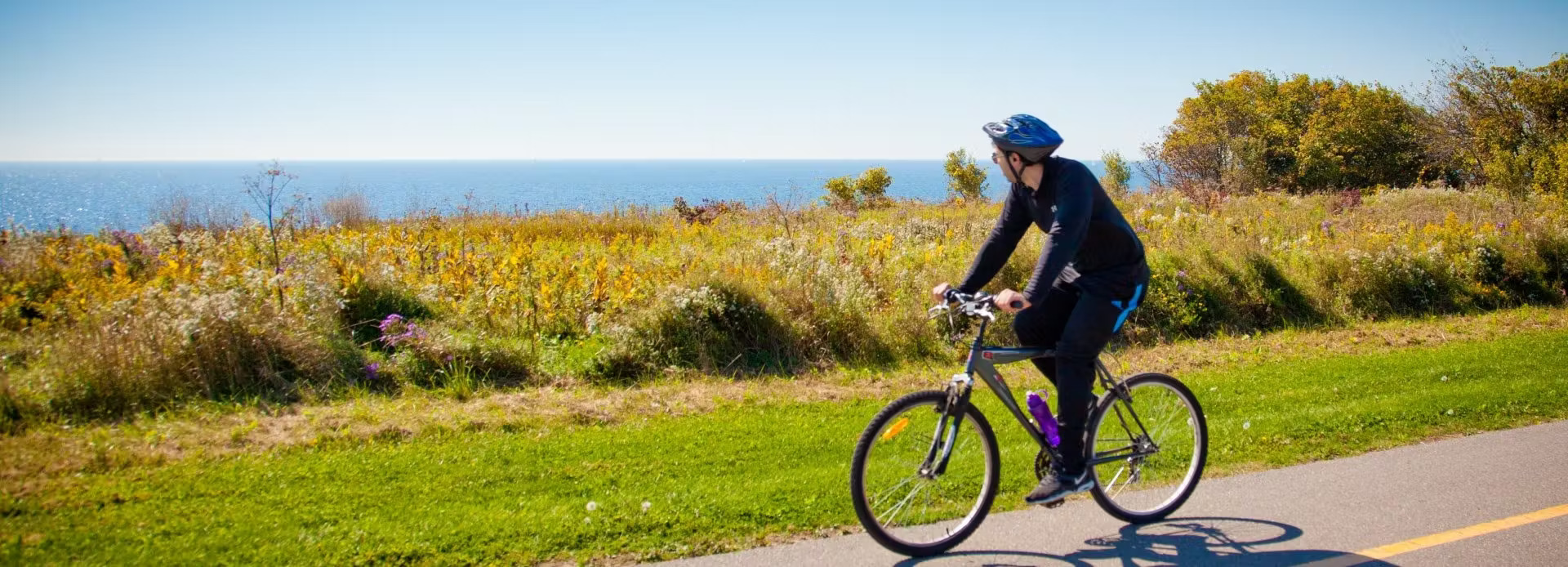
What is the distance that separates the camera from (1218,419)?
6.62 m

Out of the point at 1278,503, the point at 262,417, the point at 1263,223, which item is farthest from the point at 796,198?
the point at 1278,503

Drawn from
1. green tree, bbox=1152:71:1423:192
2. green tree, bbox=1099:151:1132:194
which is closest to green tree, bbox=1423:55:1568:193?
green tree, bbox=1152:71:1423:192

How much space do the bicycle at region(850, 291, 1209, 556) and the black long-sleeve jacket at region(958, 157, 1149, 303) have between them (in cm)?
26

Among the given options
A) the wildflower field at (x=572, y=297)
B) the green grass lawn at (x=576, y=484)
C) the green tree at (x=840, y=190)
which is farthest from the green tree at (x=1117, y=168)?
the green grass lawn at (x=576, y=484)

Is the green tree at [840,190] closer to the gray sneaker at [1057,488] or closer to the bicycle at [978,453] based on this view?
the bicycle at [978,453]

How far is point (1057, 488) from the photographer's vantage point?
429cm

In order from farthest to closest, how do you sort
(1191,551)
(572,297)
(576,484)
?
(572,297)
(576,484)
(1191,551)

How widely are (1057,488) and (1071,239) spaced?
1.26 metres

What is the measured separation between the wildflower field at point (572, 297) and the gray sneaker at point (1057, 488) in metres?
4.54

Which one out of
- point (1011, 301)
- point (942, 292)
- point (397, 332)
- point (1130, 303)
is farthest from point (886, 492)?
point (397, 332)

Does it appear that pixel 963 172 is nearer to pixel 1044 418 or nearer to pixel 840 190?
pixel 840 190

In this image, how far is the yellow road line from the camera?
13.7 ft

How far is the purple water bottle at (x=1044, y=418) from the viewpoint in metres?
4.32

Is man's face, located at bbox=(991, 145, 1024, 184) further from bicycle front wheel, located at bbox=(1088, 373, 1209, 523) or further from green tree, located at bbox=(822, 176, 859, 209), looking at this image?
green tree, located at bbox=(822, 176, 859, 209)
